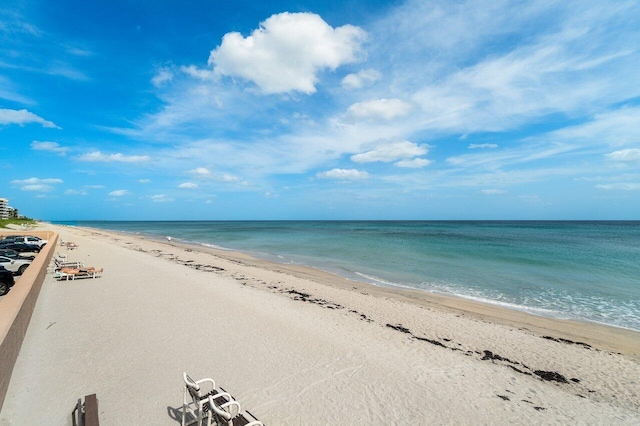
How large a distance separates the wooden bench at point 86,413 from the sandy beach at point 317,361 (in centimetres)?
28

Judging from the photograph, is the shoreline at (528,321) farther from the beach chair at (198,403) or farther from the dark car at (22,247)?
the dark car at (22,247)

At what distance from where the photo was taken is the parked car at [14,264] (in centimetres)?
1516

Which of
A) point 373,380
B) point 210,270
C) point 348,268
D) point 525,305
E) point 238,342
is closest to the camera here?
point 373,380

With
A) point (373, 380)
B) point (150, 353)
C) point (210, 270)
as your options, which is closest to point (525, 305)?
point (373, 380)

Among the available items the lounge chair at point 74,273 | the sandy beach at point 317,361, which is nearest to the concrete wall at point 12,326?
the sandy beach at point 317,361

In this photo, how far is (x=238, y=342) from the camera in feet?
26.7

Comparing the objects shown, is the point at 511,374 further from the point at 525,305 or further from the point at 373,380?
the point at 525,305

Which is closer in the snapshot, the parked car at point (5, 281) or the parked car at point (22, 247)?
the parked car at point (5, 281)

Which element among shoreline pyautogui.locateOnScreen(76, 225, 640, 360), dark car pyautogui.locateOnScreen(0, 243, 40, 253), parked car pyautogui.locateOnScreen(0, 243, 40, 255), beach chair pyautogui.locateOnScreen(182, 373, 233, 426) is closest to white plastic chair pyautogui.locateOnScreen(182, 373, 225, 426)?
beach chair pyautogui.locateOnScreen(182, 373, 233, 426)

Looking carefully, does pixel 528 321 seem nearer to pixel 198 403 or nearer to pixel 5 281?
pixel 198 403

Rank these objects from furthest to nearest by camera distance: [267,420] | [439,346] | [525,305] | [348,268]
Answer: [348,268] < [525,305] < [439,346] < [267,420]

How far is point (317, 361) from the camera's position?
7.25 meters

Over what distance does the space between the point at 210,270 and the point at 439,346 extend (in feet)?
49.4

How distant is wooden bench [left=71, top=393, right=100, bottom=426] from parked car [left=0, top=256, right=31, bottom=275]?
1478 centimetres
